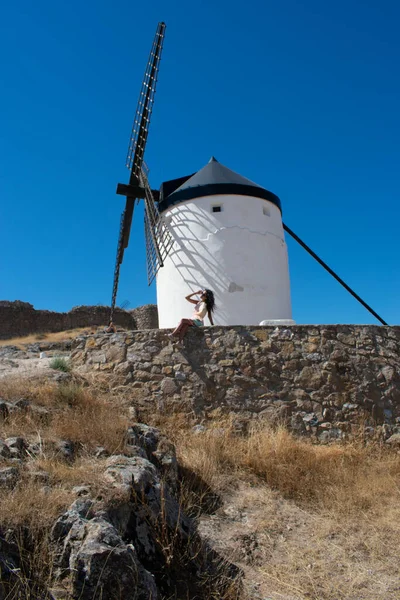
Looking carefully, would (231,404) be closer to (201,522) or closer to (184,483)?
(184,483)

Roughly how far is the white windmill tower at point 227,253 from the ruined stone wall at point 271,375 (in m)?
2.75

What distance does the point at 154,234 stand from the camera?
10.6 m

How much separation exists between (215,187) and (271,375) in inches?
192

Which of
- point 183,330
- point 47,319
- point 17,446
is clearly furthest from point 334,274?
point 47,319

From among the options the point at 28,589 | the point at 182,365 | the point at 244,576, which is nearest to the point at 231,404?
the point at 182,365

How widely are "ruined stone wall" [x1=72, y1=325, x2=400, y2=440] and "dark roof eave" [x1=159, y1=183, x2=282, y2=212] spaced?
13.8 ft

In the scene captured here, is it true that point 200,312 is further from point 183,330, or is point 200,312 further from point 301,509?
point 301,509

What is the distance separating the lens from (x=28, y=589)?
2.42 meters

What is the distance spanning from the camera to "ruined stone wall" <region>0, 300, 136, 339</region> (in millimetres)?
19453

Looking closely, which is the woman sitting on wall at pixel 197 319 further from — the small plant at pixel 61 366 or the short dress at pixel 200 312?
the small plant at pixel 61 366

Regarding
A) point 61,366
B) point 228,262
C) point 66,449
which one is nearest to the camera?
point 66,449

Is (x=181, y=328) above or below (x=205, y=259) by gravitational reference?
below

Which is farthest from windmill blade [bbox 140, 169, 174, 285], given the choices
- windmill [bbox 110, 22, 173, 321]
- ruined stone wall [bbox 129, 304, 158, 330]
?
ruined stone wall [bbox 129, 304, 158, 330]

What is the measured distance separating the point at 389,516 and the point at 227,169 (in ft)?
26.6
